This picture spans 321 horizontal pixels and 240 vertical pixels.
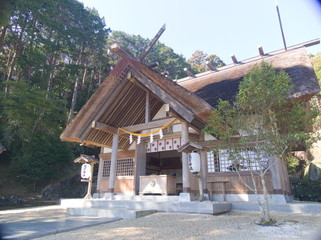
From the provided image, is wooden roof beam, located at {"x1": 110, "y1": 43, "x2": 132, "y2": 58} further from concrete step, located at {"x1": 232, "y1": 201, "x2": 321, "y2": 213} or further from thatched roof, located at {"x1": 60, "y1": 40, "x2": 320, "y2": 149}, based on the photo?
concrete step, located at {"x1": 232, "y1": 201, "x2": 321, "y2": 213}

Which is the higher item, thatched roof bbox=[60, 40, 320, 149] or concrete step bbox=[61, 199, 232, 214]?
thatched roof bbox=[60, 40, 320, 149]

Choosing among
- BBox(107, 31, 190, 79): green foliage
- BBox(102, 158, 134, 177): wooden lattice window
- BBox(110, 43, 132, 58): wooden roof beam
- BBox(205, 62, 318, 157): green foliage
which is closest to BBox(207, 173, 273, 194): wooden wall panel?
BBox(205, 62, 318, 157): green foliage

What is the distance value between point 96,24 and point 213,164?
71.5 feet

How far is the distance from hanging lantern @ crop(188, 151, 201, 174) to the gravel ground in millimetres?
1402

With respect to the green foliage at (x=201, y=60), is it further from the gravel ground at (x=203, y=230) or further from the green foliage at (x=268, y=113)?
the gravel ground at (x=203, y=230)

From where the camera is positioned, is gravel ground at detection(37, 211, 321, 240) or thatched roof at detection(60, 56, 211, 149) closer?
gravel ground at detection(37, 211, 321, 240)

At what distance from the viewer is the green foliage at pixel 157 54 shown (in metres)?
29.1

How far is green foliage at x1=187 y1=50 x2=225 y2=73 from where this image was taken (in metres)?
32.5

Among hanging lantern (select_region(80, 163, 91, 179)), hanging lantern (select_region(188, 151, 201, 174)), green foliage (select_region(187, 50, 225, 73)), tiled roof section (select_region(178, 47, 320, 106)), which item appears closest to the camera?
hanging lantern (select_region(188, 151, 201, 174))

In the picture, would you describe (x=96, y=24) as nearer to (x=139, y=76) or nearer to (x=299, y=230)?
(x=139, y=76)

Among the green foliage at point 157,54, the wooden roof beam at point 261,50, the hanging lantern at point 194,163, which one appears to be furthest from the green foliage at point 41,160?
the green foliage at point 157,54

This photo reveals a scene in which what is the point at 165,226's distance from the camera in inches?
179

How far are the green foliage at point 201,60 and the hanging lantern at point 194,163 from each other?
27.1 m

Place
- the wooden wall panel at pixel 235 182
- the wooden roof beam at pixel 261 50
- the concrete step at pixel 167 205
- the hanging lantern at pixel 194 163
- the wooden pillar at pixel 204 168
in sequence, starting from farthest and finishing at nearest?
the wooden roof beam at pixel 261 50
the wooden pillar at pixel 204 168
the wooden wall panel at pixel 235 182
the hanging lantern at pixel 194 163
the concrete step at pixel 167 205
